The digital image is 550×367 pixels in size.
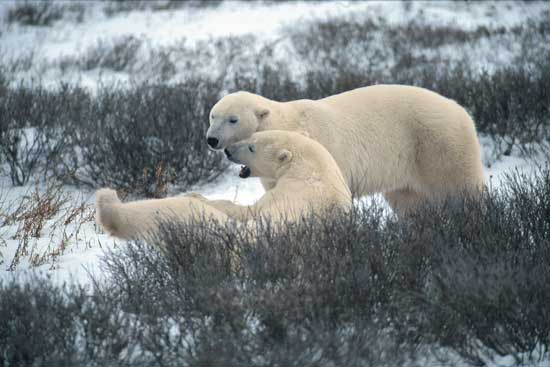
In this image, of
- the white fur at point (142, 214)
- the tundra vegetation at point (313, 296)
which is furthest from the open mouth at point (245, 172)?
the tundra vegetation at point (313, 296)

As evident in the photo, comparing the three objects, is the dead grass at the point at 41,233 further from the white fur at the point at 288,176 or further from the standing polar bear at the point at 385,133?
the standing polar bear at the point at 385,133

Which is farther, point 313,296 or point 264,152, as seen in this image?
point 264,152

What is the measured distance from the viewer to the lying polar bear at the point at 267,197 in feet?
9.29

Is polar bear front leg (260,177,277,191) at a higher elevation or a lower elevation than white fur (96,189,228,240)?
lower

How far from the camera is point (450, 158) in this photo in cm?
396

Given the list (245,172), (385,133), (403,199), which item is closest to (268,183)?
(245,172)

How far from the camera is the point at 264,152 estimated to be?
3564 millimetres

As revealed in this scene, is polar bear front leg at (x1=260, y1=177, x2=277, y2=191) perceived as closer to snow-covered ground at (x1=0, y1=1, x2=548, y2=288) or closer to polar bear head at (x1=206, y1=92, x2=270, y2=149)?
polar bear head at (x1=206, y1=92, x2=270, y2=149)

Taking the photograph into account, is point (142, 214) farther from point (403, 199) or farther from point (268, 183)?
point (403, 199)

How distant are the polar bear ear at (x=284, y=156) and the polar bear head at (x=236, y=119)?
474 millimetres

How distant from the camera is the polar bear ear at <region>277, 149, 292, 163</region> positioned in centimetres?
344

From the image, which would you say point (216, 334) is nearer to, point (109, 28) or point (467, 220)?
point (467, 220)

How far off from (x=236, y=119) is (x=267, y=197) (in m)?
0.77

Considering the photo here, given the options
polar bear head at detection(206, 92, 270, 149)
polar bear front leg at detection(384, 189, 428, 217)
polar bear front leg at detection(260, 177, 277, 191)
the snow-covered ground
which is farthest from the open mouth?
the snow-covered ground
